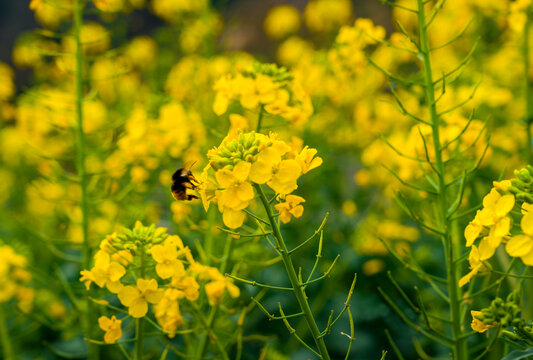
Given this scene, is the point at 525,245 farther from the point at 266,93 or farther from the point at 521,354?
the point at 266,93

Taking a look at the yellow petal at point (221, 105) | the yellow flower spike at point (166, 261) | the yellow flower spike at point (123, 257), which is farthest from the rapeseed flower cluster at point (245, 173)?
the yellow petal at point (221, 105)

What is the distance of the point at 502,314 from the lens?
3.43ft

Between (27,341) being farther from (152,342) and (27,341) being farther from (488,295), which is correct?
(488,295)

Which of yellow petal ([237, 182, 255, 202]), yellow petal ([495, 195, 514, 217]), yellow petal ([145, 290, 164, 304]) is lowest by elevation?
yellow petal ([145, 290, 164, 304])

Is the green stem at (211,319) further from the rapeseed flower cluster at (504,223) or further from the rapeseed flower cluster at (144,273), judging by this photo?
the rapeseed flower cluster at (504,223)

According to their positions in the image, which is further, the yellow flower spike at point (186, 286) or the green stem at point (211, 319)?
the green stem at point (211, 319)

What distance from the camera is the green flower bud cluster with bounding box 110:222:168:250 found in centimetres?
125

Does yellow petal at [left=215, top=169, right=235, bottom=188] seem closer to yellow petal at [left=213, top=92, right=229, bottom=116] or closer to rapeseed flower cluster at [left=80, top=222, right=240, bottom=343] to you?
rapeseed flower cluster at [left=80, top=222, right=240, bottom=343]

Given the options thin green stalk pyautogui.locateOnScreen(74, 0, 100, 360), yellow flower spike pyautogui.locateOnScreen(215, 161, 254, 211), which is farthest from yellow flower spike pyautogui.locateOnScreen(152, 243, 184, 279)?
thin green stalk pyautogui.locateOnScreen(74, 0, 100, 360)

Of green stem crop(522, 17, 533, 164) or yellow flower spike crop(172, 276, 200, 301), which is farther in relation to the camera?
green stem crop(522, 17, 533, 164)

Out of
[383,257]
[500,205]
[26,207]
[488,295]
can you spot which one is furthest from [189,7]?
[500,205]

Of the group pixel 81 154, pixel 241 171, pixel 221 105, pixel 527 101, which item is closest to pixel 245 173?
pixel 241 171

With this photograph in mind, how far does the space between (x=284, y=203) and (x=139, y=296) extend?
0.38 metres

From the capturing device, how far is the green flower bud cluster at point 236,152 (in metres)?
1.08
